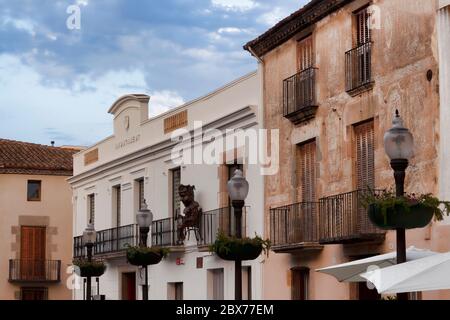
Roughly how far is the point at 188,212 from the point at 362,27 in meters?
8.09

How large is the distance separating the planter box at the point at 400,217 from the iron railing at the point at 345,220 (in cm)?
635

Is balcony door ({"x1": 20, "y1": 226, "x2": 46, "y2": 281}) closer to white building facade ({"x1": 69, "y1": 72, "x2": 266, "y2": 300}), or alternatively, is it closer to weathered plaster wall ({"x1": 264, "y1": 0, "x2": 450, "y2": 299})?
white building facade ({"x1": 69, "y1": 72, "x2": 266, "y2": 300})

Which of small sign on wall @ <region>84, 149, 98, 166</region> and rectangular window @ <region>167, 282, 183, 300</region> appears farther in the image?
small sign on wall @ <region>84, 149, 98, 166</region>

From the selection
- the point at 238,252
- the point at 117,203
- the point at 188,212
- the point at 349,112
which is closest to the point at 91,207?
the point at 117,203

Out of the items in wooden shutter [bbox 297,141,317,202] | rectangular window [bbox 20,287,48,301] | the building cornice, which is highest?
the building cornice

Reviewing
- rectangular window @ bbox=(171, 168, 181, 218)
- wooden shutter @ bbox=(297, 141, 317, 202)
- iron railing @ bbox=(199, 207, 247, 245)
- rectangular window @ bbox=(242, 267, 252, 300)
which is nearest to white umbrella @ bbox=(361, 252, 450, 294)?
wooden shutter @ bbox=(297, 141, 317, 202)

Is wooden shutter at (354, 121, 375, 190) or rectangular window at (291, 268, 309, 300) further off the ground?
wooden shutter at (354, 121, 375, 190)

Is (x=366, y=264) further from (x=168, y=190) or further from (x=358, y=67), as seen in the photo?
(x=168, y=190)

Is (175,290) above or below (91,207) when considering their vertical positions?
below

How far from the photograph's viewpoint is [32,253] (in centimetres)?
4222

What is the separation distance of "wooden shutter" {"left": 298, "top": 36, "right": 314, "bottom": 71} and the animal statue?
5449 millimetres

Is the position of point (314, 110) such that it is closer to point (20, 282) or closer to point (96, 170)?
point (96, 170)

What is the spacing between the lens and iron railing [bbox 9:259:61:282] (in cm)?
4142
